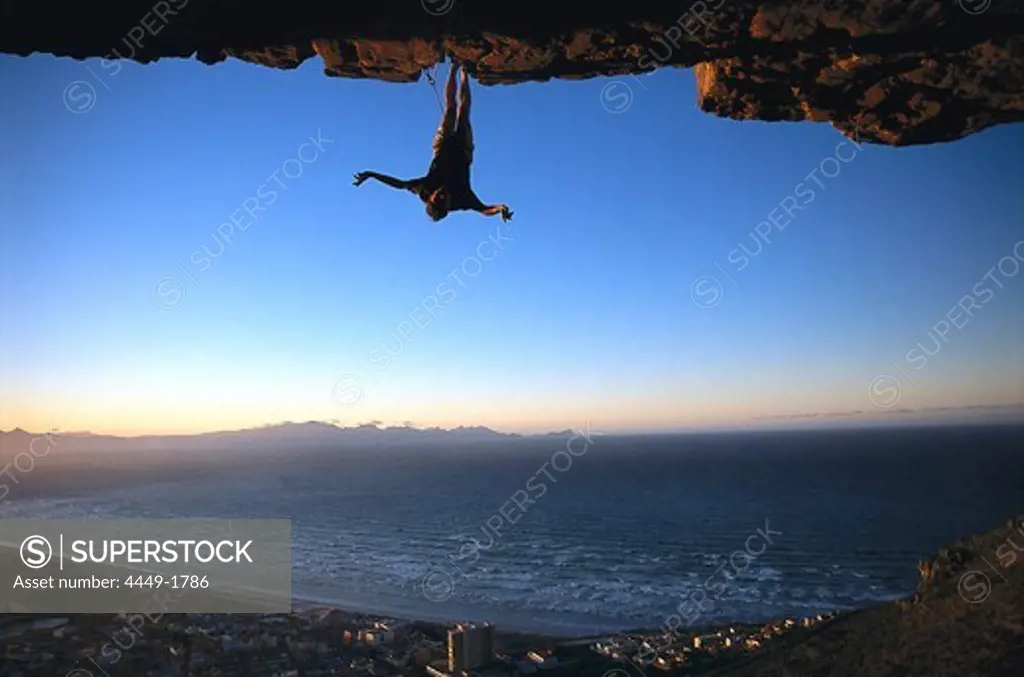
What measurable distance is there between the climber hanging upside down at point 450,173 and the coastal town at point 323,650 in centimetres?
809

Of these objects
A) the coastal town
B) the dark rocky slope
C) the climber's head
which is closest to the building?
the coastal town

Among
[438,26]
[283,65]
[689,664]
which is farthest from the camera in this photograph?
[689,664]

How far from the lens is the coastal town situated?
10.5m

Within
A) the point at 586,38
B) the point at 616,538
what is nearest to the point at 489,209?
the point at 586,38

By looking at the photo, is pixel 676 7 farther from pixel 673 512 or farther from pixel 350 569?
pixel 673 512

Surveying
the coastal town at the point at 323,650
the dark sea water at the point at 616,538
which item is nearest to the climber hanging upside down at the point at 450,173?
the coastal town at the point at 323,650

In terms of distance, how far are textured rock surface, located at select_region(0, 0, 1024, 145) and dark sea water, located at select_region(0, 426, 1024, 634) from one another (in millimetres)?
16597

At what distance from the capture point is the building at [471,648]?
10500 mm

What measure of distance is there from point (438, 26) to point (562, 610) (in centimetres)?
1886

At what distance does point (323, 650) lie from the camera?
1217 cm

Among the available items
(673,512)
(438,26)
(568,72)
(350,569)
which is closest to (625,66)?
(568,72)

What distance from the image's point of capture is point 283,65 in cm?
405

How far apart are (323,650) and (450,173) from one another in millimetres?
11280

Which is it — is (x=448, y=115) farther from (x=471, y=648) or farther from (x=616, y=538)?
(x=616, y=538)
